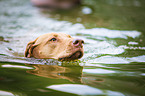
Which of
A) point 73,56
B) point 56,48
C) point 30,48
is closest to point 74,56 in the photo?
point 73,56

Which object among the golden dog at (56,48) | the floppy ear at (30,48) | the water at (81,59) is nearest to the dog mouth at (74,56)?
the golden dog at (56,48)

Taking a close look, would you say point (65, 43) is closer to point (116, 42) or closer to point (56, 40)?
point (56, 40)

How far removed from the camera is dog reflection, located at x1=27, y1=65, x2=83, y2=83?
302cm

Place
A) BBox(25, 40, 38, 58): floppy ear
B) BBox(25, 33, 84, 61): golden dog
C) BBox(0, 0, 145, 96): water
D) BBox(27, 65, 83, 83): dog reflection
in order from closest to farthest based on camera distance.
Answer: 1. BBox(0, 0, 145, 96): water
2. BBox(27, 65, 83, 83): dog reflection
3. BBox(25, 33, 84, 61): golden dog
4. BBox(25, 40, 38, 58): floppy ear

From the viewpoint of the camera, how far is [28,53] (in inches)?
166

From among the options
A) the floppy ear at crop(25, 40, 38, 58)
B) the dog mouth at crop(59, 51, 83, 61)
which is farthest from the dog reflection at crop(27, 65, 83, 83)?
the floppy ear at crop(25, 40, 38, 58)

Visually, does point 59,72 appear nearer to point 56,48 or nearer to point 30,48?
point 56,48

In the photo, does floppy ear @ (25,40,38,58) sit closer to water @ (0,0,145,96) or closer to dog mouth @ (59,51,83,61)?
water @ (0,0,145,96)

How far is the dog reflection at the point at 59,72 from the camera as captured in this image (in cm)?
302

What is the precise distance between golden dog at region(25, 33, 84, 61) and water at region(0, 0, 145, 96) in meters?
Result: 0.15

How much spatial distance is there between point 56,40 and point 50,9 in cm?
694

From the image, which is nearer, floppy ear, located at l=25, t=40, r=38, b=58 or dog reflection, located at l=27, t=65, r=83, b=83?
dog reflection, located at l=27, t=65, r=83, b=83

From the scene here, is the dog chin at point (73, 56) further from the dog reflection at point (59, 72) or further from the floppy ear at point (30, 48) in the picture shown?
the floppy ear at point (30, 48)

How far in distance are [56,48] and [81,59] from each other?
0.62m
